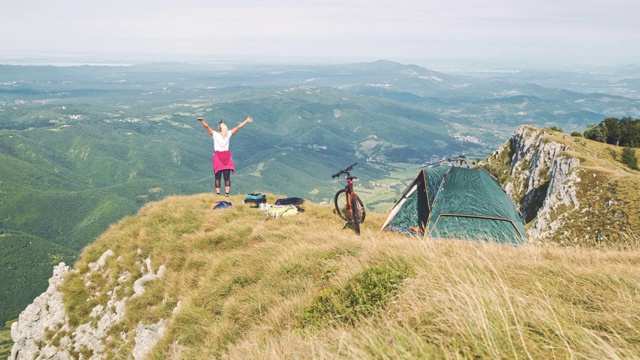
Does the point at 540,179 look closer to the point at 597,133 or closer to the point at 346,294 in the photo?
the point at 597,133

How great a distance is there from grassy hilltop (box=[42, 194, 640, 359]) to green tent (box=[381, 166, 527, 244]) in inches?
83.7

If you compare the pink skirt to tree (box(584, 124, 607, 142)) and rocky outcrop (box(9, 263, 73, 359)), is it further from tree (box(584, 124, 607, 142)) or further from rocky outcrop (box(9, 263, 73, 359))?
tree (box(584, 124, 607, 142))

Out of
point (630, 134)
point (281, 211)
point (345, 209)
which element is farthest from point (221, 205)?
point (630, 134)

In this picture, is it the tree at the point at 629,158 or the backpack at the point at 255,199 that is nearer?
the backpack at the point at 255,199

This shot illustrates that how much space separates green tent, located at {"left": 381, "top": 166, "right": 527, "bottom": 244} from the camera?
14.5 meters

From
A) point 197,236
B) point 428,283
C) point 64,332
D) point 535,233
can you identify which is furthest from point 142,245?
point 535,233

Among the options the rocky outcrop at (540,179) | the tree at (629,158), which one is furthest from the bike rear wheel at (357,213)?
the tree at (629,158)

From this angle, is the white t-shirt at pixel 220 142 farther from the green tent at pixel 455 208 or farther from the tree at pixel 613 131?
the tree at pixel 613 131

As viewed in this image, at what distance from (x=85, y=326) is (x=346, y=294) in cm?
1130

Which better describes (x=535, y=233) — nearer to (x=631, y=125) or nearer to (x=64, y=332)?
(x=64, y=332)

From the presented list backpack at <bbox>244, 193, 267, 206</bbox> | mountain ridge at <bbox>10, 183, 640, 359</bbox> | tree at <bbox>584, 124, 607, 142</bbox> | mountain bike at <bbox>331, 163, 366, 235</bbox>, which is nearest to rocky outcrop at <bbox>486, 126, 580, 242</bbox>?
mountain bike at <bbox>331, 163, 366, 235</bbox>

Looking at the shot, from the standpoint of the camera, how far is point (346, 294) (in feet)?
19.0

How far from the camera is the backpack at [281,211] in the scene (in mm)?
15375

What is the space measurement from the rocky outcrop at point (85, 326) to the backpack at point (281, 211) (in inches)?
194
